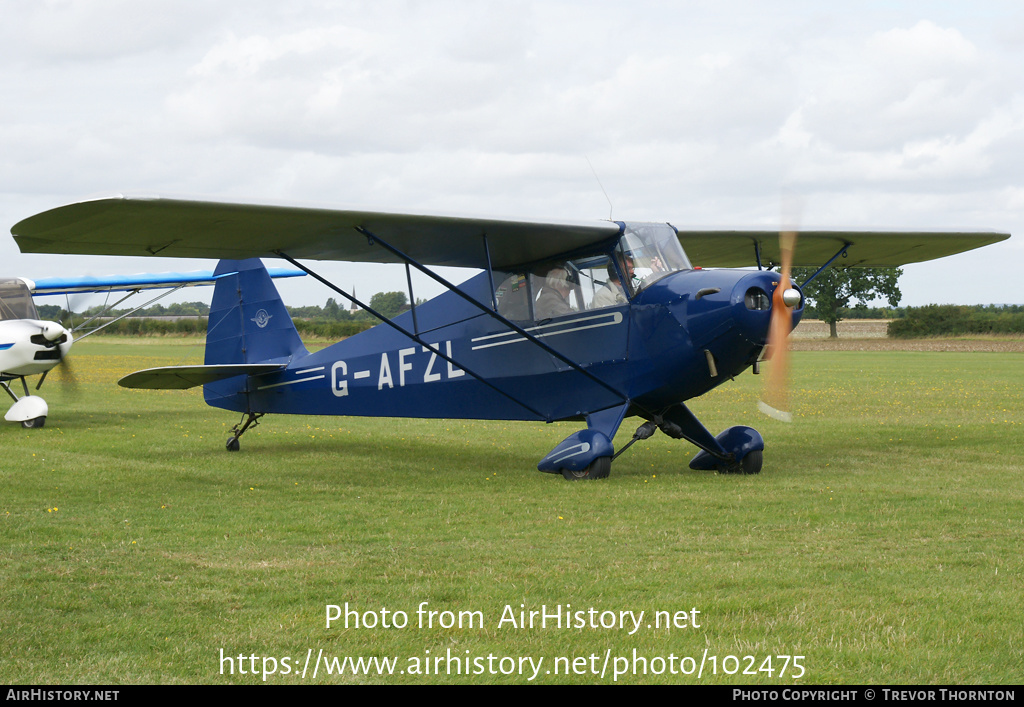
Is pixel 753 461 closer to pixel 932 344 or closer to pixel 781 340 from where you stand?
pixel 781 340

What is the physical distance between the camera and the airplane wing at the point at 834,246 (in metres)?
12.6

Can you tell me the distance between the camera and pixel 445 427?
16797 mm

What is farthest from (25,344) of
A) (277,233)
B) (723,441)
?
(723,441)

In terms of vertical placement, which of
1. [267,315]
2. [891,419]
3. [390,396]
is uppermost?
[267,315]

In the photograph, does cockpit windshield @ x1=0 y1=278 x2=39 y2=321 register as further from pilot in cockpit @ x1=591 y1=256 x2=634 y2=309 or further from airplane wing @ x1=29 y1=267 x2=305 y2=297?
pilot in cockpit @ x1=591 y1=256 x2=634 y2=309

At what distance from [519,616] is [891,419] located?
45.6 feet

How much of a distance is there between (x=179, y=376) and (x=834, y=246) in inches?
374

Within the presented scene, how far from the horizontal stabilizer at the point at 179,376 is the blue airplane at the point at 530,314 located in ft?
0.10

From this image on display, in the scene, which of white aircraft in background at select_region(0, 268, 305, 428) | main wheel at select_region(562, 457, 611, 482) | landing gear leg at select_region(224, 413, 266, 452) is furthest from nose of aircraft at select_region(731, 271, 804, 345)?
white aircraft in background at select_region(0, 268, 305, 428)

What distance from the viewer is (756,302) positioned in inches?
363

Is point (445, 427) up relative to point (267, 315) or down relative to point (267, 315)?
down
